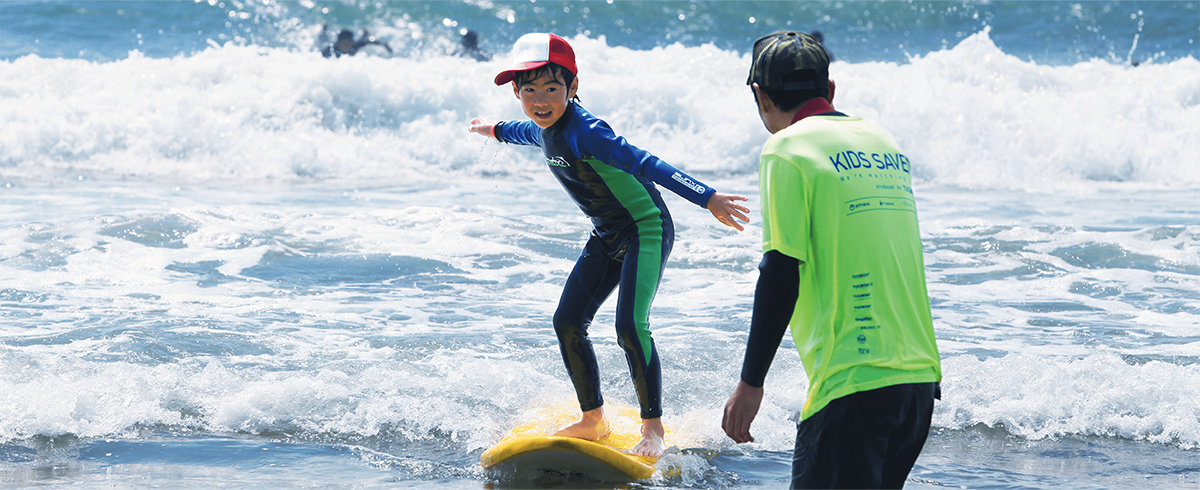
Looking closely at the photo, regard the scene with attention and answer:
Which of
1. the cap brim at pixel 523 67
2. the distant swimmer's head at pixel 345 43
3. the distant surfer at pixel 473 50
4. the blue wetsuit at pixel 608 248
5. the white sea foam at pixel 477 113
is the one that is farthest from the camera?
the distant surfer at pixel 473 50

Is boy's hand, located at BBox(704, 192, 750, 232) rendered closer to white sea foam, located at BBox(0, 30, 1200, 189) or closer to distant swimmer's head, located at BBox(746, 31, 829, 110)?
distant swimmer's head, located at BBox(746, 31, 829, 110)

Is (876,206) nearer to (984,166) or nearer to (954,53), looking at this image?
(984,166)

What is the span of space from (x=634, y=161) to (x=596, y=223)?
0.58 metres

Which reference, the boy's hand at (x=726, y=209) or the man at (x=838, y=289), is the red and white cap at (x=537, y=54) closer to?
the boy's hand at (x=726, y=209)

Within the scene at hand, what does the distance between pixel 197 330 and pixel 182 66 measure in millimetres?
11255

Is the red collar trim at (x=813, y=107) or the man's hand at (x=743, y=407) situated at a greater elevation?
the red collar trim at (x=813, y=107)

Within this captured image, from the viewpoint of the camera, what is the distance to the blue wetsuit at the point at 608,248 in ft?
12.9

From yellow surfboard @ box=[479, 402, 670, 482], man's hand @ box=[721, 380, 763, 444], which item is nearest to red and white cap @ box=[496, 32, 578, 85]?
yellow surfboard @ box=[479, 402, 670, 482]

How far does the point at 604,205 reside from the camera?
405cm

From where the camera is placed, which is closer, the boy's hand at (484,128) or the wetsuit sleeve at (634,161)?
the wetsuit sleeve at (634,161)

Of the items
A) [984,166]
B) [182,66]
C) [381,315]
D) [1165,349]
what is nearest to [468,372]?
[381,315]

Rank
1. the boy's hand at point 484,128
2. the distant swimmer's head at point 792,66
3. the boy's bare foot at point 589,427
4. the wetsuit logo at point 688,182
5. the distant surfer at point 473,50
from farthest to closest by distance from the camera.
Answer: the distant surfer at point 473,50, the boy's hand at point 484,128, the boy's bare foot at point 589,427, the wetsuit logo at point 688,182, the distant swimmer's head at point 792,66

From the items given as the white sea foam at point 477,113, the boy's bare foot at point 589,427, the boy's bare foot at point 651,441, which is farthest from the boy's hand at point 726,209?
the white sea foam at point 477,113

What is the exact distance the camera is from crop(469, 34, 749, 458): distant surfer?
3.83 metres
